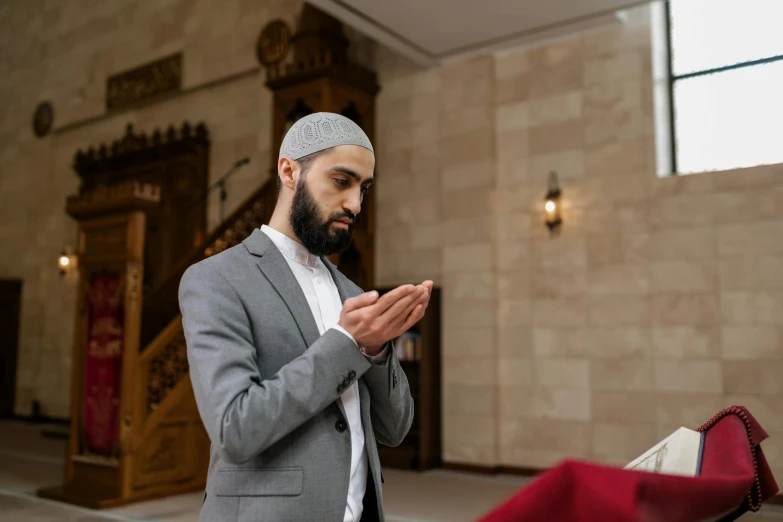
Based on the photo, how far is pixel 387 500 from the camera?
215 inches

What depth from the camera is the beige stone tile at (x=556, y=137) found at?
658cm

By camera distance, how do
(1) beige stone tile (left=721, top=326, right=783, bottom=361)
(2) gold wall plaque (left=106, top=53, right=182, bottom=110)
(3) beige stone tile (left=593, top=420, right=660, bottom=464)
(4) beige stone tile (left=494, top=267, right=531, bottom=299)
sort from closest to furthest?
(1) beige stone tile (left=721, top=326, right=783, bottom=361) < (3) beige stone tile (left=593, top=420, right=660, bottom=464) < (4) beige stone tile (left=494, top=267, right=531, bottom=299) < (2) gold wall plaque (left=106, top=53, right=182, bottom=110)

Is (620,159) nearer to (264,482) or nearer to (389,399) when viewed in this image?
(389,399)

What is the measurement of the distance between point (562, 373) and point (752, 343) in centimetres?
164

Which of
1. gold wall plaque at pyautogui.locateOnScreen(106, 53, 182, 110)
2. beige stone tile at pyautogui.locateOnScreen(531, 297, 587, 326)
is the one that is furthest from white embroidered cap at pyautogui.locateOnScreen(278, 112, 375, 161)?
gold wall plaque at pyautogui.locateOnScreen(106, 53, 182, 110)

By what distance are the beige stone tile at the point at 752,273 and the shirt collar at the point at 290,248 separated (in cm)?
512

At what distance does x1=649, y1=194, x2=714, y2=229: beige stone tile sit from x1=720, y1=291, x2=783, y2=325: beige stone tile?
67 centimetres

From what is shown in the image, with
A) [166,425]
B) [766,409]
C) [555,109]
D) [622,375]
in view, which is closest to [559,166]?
[555,109]

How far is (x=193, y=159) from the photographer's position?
31.1 ft

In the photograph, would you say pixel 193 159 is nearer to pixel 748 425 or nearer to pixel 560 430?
pixel 560 430

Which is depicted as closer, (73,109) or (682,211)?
(682,211)

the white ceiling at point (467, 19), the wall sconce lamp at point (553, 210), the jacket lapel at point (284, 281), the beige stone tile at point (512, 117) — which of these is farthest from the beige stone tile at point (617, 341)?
the jacket lapel at point (284, 281)

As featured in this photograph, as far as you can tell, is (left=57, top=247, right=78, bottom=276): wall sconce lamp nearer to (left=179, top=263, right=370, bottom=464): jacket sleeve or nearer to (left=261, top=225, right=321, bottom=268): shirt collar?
(left=261, top=225, right=321, bottom=268): shirt collar

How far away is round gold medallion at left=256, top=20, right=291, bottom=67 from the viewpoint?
8586 millimetres
